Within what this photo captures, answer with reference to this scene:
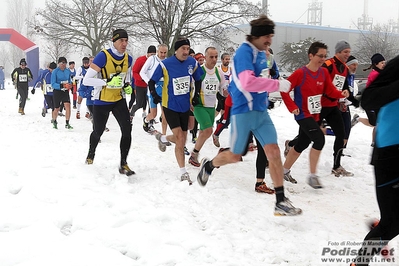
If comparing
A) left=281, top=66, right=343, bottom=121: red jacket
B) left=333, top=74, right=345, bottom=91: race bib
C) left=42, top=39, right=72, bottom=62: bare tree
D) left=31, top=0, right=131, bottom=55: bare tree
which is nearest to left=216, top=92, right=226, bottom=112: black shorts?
left=333, top=74, right=345, bottom=91: race bib

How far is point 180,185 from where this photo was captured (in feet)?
17.5

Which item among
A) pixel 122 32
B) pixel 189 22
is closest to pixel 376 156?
pixel 122 32

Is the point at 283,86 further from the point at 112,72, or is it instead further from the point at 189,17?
the point at 189,17

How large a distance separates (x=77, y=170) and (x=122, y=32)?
2146mm

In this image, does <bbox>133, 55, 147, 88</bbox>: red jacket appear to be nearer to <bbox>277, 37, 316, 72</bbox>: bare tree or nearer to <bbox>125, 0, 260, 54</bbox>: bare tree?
<bbox>125, 0, 260, 54</bbox>: bare tree

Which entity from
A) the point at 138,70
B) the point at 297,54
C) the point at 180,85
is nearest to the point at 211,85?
the point at 180,85

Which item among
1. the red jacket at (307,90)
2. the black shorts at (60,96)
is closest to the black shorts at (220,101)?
the red jacket at (307,90)

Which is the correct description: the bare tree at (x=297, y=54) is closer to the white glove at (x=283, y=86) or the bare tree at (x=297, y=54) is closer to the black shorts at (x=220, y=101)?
the black shorts at (x=220, y=101)

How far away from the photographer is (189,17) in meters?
16.1

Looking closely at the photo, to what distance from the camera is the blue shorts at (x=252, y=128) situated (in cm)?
412

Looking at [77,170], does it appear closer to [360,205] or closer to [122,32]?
[122,32]

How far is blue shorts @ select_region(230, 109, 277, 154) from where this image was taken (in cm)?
412

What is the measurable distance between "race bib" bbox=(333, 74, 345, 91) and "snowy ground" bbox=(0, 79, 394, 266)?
1474mm

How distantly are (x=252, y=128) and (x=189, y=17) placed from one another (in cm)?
1293
